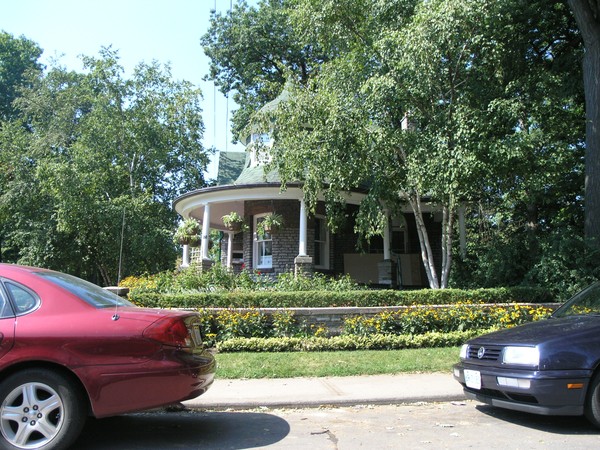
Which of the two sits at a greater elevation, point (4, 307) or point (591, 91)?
point (591, 91)

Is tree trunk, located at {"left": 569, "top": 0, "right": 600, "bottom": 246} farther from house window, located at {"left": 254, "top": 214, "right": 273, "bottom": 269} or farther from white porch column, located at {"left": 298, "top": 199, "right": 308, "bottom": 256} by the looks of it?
house window, located at {"left": 254, "top": 214, "right": 273, "bottom": 269}

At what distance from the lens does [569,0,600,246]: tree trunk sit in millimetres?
12492

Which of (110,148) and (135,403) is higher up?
(110,148)

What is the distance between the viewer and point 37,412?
394cm

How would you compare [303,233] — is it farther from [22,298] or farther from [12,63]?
[12,63]

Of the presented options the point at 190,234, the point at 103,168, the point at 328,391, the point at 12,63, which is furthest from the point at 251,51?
the point at 328,391

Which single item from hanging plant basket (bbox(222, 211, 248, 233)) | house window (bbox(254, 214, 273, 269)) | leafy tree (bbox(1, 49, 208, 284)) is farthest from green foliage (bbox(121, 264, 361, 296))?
leafy tree (bbox(1, 49, 208, 284))

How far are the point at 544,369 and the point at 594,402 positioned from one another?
538mm

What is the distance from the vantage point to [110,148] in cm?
2434

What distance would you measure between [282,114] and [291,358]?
6.63 m

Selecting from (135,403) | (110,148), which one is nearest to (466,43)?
(135,403)

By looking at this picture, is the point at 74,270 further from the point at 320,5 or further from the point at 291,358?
the point at 291,358

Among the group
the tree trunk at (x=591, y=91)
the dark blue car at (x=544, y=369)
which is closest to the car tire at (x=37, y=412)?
the dark blue car at (x=544, y=369)

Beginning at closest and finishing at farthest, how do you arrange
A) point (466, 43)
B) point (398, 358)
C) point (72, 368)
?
point (72, 368) < point (398, 358) < point (466, 43)
